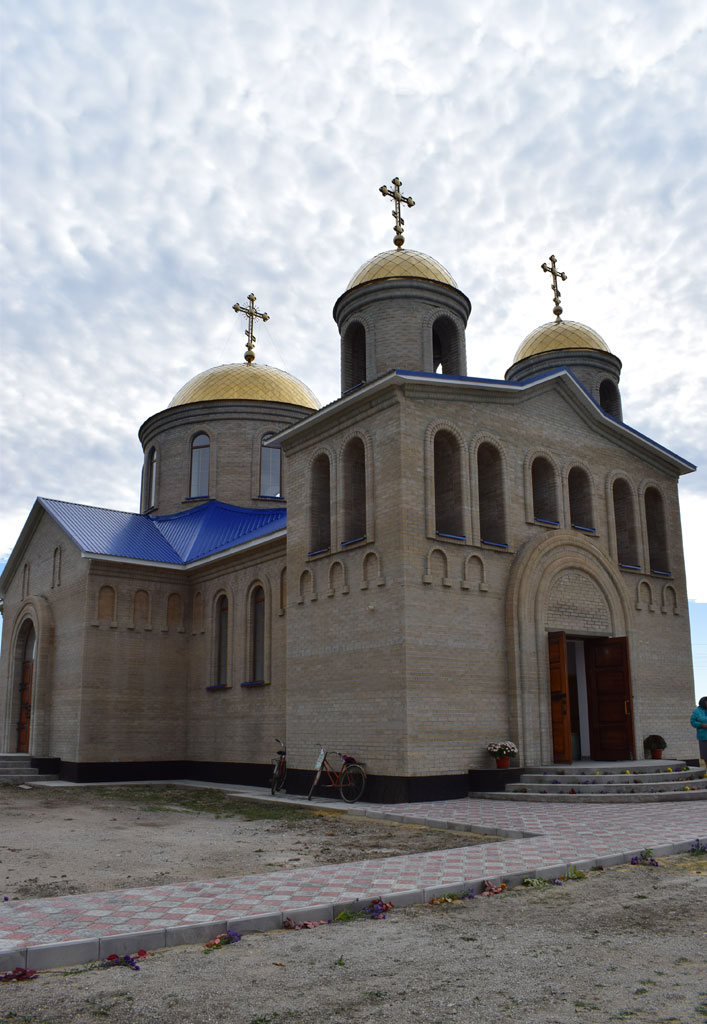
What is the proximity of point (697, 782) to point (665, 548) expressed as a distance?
18.6 ft

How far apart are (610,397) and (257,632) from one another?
9.80m

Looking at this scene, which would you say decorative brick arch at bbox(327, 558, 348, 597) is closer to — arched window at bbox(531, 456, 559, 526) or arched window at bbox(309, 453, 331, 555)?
arched window at bbox(309, 453, 331, 555)

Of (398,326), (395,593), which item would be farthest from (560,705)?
(398,326)

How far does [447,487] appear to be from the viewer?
586 inches

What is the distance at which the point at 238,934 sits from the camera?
18.0 feet

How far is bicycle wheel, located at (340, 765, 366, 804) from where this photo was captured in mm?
13250

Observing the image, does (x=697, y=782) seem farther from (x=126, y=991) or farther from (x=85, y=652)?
(x=85, y=652)

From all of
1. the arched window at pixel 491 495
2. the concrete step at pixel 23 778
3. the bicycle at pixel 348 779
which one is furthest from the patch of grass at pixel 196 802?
the arched window at pixel 491 495

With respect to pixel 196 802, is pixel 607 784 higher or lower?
higher

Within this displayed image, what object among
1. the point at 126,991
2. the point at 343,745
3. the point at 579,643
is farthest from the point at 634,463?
the point at 126,991

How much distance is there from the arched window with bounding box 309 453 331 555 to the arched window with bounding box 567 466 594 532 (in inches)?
181

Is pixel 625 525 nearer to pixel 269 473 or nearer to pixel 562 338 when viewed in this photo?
pixel 562 338

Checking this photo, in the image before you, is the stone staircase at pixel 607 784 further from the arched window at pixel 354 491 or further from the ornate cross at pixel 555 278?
the ornate cross at pixel 555 278

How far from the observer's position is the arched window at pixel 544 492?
15773 millimetres
